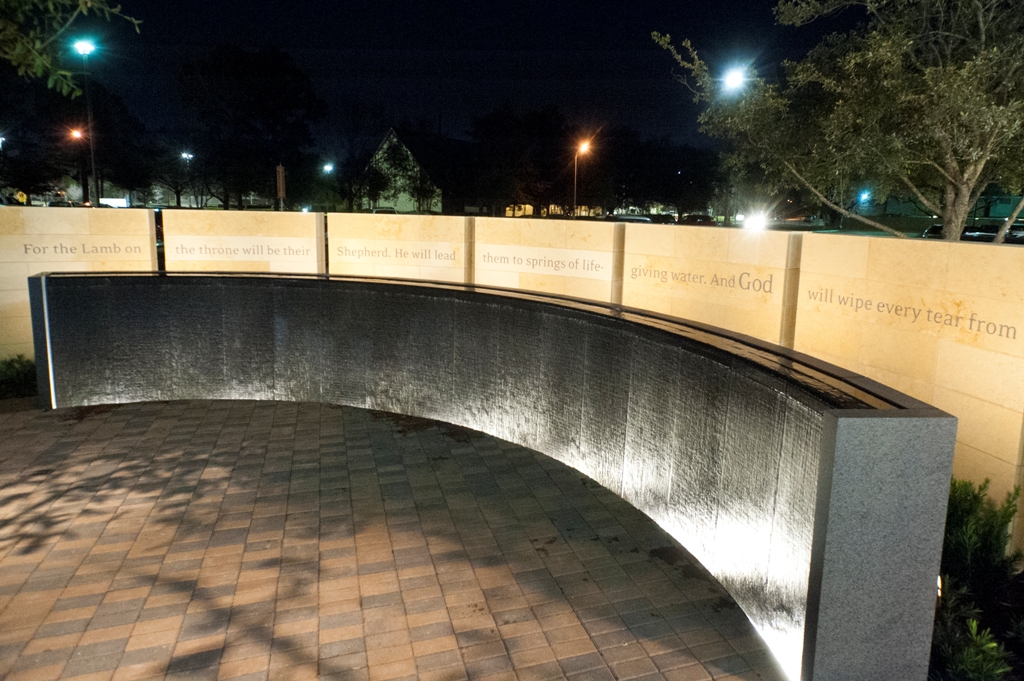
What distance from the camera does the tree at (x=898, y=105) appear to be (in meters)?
8.89

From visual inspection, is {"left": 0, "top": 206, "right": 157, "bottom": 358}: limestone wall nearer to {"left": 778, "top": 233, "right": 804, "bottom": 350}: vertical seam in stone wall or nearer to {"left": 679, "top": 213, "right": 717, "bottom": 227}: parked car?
{"left": 778, "top": 233, "right": 804, "bottom": 350}: vertical seam in stone wall

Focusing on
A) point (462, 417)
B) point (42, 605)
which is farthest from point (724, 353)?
point (42, 605)

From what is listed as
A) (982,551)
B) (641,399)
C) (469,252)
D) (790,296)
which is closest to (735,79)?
(469,252)

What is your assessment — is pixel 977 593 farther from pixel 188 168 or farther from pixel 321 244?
pixel 188 168

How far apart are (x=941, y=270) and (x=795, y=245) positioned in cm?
164

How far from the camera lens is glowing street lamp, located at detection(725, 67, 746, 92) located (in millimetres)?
10578

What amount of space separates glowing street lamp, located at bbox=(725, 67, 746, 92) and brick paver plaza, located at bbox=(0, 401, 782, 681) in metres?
6.27

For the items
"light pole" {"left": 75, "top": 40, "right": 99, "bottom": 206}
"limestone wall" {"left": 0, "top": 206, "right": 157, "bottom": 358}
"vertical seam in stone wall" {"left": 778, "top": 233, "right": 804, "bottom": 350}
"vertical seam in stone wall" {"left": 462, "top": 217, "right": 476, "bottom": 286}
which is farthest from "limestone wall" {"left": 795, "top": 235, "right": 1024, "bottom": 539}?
"light pole" {"left": 75, "top": 40, "right": 99, "bottom": 206}

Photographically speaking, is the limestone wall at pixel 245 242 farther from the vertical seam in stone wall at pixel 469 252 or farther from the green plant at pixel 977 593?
the green plant at pixel 977 593

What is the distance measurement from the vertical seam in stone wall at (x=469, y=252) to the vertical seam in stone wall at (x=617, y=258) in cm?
241

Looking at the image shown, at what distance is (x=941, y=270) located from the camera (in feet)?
18.6

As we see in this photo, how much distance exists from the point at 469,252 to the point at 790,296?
5079 millimetres

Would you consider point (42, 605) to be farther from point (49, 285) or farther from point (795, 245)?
point (795, 245)

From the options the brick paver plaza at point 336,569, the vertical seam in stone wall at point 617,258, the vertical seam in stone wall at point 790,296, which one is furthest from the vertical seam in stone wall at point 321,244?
the vertical seam in stone wall at point 790,296
